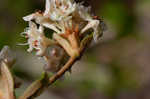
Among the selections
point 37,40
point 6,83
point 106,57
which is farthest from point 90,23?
point 106,57

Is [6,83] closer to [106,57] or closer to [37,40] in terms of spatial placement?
[37,40]

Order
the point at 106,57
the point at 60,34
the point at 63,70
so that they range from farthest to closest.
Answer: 1. the point at 106,57
2. the point at 60,34
3. the point at 63,70

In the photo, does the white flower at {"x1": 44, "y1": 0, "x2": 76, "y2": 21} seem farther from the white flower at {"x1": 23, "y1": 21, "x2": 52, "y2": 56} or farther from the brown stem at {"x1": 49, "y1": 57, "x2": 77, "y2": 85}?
the brown stem at {"x1": 49, "y1": 57, "x2": 77, "y2": 85}

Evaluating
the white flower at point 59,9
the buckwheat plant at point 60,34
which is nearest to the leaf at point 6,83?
the buckwheat plant at point 60,34

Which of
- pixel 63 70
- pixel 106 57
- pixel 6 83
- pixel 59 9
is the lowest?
pixel 106 57

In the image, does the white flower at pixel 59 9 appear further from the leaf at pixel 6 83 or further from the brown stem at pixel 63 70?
the leaf at pixel 6 83

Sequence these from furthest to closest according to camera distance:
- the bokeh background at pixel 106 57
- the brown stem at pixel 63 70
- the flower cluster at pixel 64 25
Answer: the bokeh background at pixel 106 57 < the flower cluster at pixel 64 25 < the brown stem at pixel 63 70

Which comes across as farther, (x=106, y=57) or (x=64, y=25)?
(x=106, y=57)
